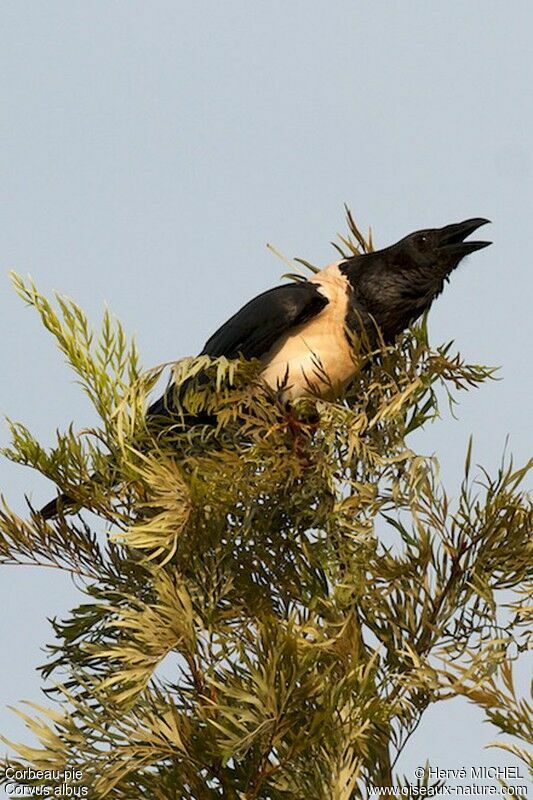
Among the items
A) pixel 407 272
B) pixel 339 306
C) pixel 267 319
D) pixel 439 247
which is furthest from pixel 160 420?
pixel 439 247

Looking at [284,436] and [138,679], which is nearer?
[138,679]

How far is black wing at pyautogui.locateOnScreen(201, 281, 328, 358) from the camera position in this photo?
4.42 meters

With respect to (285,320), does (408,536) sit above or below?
below

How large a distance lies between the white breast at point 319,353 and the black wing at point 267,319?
3 cm

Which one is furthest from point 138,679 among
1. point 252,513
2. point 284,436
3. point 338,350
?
point 338,350

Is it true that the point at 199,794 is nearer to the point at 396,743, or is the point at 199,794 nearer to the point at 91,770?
the point at 91,770

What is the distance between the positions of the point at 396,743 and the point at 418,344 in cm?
102

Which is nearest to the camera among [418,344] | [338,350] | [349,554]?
[349,554]

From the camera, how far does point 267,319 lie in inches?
174

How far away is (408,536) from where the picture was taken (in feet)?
10.8

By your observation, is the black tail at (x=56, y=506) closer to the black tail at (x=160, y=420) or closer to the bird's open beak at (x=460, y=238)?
the black tail at (x=160, y=420)

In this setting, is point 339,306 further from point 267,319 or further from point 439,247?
point 439,247

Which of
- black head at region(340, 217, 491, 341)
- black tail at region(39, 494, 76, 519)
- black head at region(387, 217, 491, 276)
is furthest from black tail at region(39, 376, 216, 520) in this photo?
black head at region(387, 217, 491, 276)

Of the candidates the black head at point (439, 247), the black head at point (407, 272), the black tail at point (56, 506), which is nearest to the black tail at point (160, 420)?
the black tail at point (56, 506)
